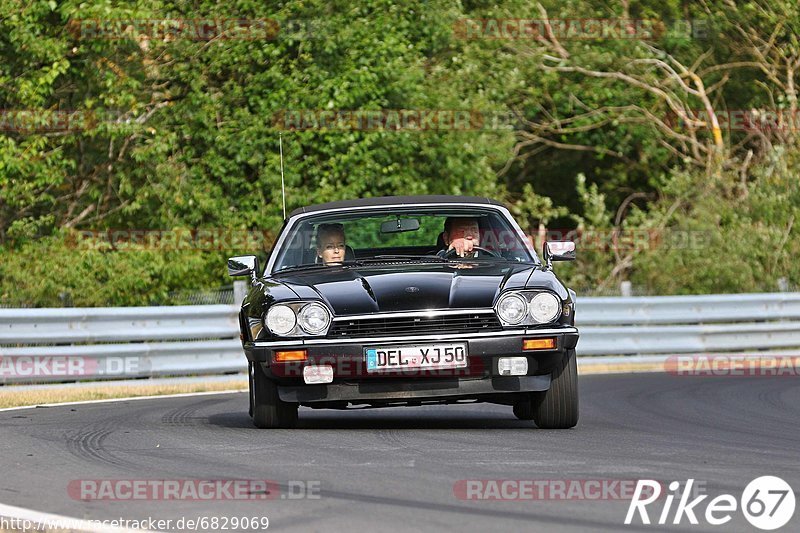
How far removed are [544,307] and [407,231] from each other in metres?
1.50

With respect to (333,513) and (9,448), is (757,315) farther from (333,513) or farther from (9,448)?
(333,513)

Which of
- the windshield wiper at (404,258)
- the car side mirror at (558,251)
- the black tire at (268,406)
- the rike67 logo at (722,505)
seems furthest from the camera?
the car side mirror at (558,251)

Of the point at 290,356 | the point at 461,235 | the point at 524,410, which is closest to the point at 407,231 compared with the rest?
the point at 461,235

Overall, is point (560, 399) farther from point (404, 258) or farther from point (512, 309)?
point (404, 258)

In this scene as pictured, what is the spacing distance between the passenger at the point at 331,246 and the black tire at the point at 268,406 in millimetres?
932

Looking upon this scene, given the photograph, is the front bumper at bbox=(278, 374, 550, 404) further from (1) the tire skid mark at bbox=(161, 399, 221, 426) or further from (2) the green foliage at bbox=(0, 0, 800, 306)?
(2) the green foliage at bbox=(0, 0, 800, 306)

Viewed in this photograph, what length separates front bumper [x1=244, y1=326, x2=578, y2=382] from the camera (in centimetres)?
796

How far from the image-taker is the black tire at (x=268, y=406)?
856cm

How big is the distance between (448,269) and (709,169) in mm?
19843

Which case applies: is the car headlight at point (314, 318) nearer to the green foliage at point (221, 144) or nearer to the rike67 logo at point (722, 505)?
the rike67 logo at point (722, 505)

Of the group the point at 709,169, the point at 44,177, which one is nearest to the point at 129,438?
the point at 44,177

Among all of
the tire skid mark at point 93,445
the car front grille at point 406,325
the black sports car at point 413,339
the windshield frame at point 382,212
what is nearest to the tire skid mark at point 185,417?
the tire skid mark at point 93,445

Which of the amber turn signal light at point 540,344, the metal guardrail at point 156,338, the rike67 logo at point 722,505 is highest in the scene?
the amber turn signal light at point 540,344

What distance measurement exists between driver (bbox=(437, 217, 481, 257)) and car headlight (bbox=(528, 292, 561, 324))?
1.28m
